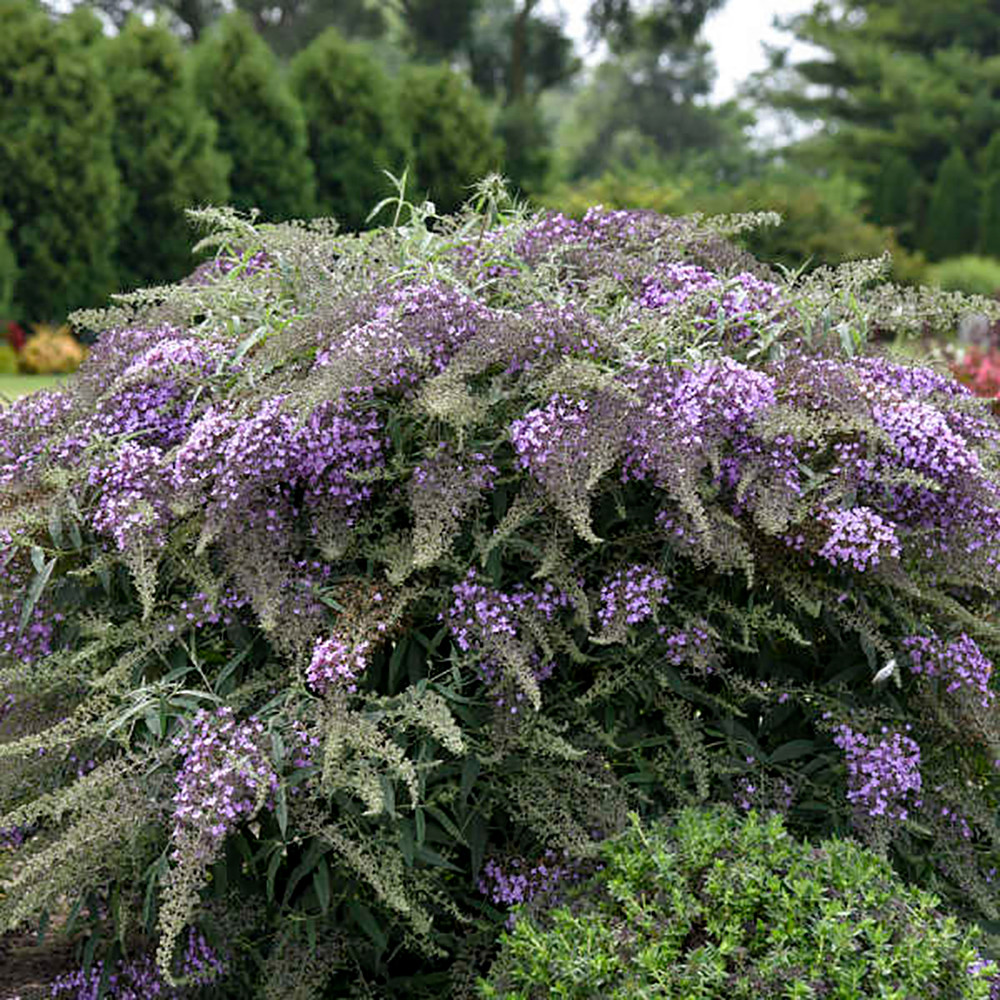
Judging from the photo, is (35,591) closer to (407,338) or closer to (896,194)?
(407,338)

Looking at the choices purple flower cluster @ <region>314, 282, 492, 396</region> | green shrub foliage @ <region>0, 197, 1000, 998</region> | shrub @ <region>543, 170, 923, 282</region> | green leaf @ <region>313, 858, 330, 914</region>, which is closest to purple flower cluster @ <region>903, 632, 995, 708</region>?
green shrub foliage @ <region>0, 197, 1000, 998</region>

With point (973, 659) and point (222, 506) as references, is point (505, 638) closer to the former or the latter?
point (222, 506)

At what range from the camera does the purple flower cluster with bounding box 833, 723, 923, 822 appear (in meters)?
2.44

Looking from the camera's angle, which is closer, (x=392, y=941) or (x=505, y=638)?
(x=505, y=638)

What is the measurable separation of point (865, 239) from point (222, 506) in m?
13.7

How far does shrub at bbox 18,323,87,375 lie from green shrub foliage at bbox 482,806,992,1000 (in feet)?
38.2

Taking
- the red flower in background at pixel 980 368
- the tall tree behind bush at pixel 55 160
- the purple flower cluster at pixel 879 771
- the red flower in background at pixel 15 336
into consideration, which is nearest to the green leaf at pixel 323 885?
the purple flower cluster at pixel 879 771

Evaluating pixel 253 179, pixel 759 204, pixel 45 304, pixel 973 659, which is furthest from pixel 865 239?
pixel 973 659

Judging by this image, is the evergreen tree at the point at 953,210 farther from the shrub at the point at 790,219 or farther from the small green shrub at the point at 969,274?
the shrub at the point at 790,219

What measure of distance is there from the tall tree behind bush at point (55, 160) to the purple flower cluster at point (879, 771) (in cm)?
1277

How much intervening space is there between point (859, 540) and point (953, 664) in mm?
410

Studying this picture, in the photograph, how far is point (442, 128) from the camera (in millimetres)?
16922

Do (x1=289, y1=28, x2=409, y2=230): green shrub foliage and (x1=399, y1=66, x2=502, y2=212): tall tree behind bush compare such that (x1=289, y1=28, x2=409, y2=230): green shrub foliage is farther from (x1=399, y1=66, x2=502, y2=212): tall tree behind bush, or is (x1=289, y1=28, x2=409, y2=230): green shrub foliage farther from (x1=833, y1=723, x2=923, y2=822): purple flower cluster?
(x1=833, y1=723, x2=923, y2=822): purple flower cluster

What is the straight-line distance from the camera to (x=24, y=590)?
2.71 meters
